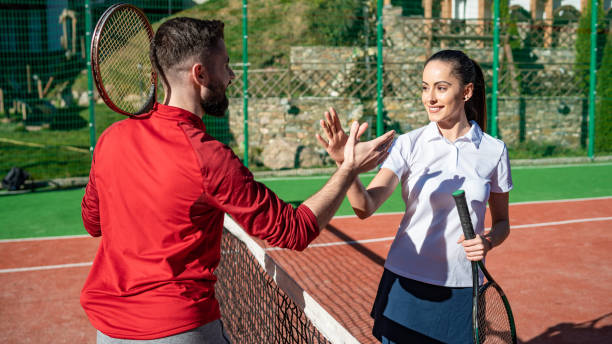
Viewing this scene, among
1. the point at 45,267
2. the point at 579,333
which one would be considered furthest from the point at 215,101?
the point at 45,267

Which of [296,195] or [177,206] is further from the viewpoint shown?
[296,195]

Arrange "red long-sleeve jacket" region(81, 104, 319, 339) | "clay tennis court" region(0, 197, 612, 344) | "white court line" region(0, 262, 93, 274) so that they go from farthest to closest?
"white court line" region(0, 262, 93, 274)
"clay tennis court" region(0, 197, 612, 344)
"red long-sleeve jacket" region(81, 104, 319, 339)

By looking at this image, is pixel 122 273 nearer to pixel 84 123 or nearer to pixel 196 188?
pixel 196 188

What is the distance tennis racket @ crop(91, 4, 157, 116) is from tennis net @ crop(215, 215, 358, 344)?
1.20 metres

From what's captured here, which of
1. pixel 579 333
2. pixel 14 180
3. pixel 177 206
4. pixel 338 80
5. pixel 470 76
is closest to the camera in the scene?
pixel 177 206

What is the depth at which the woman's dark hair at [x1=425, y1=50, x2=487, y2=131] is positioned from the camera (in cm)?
266

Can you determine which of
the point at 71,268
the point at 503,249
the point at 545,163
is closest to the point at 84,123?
Result: the point at 71,268

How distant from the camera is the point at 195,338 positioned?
79.6 inches

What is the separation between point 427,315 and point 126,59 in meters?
2.24

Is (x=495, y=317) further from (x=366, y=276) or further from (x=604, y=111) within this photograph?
(x=604, y=111)

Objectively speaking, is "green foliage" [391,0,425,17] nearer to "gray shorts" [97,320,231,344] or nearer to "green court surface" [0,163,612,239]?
"green court surface" [0,163,612,239]

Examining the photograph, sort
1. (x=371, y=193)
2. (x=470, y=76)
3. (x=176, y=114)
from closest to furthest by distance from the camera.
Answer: (x=176, y=114), (x=371, y=193), (x=470, y=76)

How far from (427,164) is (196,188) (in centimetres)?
119

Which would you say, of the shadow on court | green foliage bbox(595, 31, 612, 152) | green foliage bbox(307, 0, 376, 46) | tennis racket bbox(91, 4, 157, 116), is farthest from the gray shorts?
green foliage bbox(307, 0, 376, 46)
